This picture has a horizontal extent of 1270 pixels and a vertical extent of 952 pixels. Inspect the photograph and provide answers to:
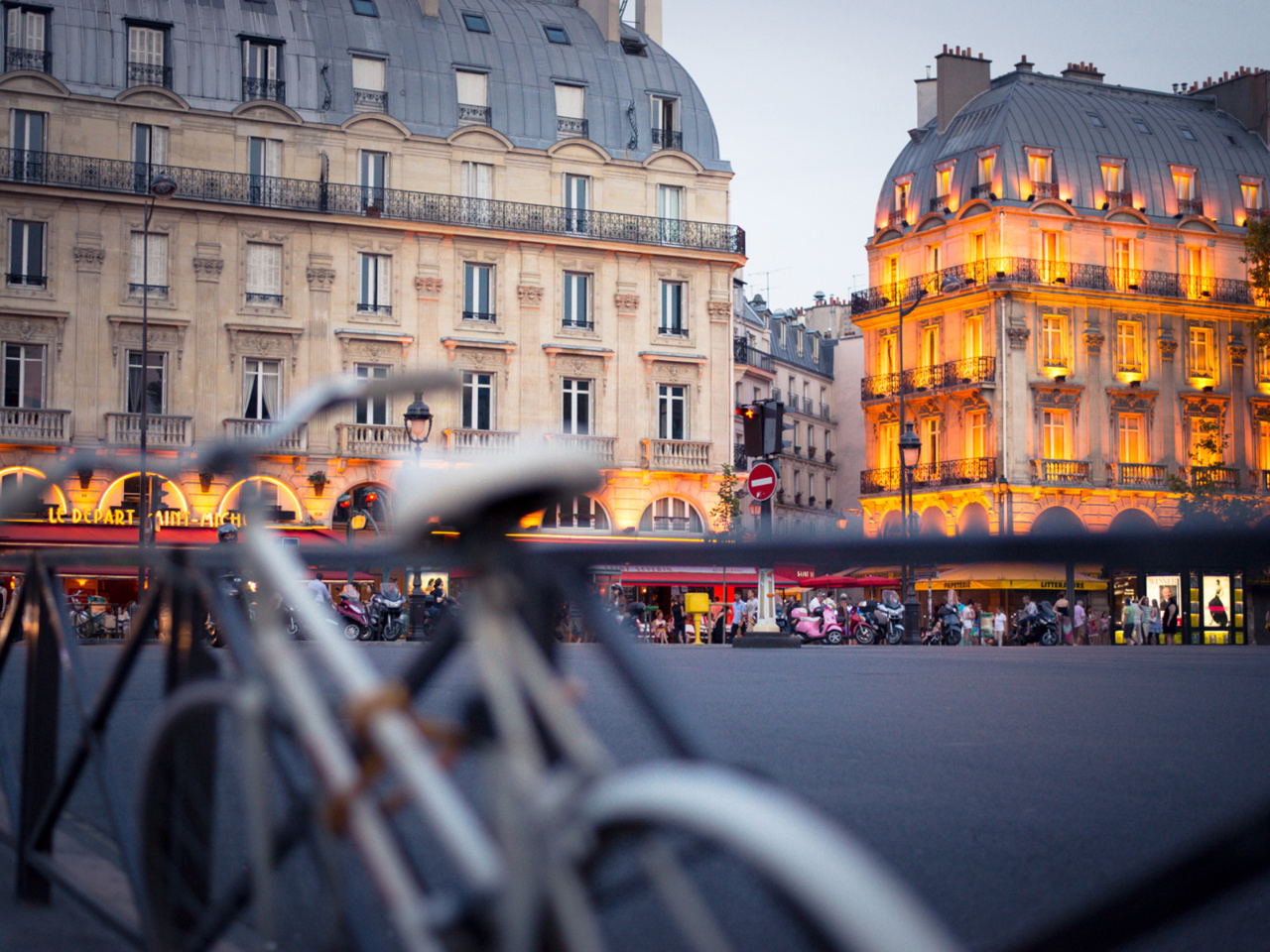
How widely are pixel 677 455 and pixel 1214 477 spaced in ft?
76.8

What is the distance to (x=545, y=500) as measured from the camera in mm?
1911

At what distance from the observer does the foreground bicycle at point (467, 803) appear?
139cm

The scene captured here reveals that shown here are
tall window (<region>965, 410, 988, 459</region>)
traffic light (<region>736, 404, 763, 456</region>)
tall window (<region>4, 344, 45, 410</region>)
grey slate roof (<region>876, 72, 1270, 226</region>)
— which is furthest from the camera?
grey slate roof (<region>876, 72, 1270, 226</region>)

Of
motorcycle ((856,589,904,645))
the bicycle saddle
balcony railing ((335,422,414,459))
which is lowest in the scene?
motorcycle ((856,589,904,645))

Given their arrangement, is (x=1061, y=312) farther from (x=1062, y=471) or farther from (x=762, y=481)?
(x=762, y=481)

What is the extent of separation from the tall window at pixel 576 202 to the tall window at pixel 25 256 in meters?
15.5

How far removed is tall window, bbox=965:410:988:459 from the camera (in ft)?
194

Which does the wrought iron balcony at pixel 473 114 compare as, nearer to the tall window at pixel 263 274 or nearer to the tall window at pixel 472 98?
the tall window at pixel 472 98

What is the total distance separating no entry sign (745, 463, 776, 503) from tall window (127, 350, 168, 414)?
2264cm

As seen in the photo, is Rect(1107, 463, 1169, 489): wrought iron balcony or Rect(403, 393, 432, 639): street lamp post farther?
Rect(1107, 463, 1169, 489): wrought iron balcony

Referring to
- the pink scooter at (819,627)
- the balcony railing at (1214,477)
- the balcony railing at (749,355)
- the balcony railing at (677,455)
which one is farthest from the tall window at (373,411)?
Result: the balcony railing at (1214,477)

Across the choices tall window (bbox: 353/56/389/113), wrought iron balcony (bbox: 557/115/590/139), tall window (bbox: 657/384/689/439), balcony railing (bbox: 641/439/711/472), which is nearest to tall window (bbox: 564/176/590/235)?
wrought iron balcony (bbox: 557/115/590/139)

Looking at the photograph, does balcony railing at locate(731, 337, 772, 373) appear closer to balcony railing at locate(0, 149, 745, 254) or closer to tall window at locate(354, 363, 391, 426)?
balcony railing at locate(0, 149, 745, 254)

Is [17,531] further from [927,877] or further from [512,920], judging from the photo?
[512,920]
